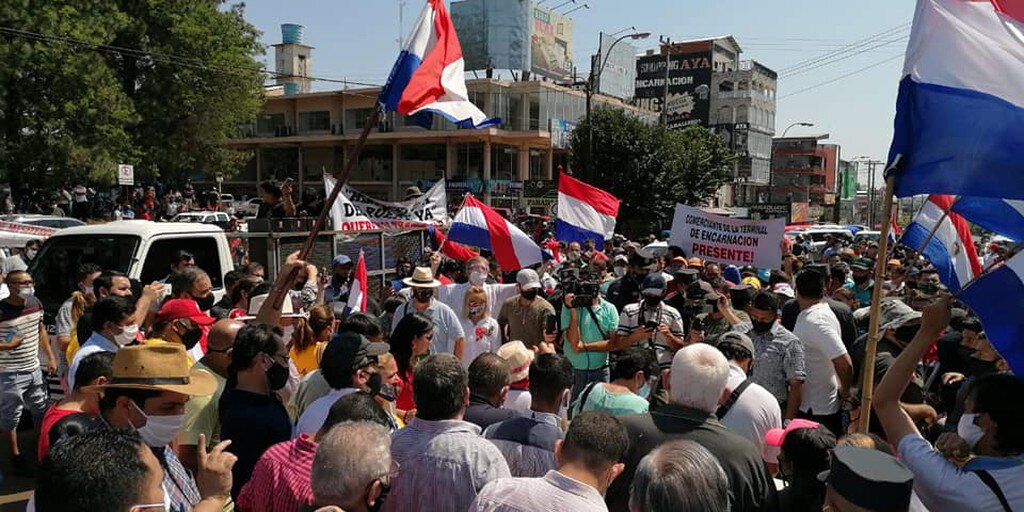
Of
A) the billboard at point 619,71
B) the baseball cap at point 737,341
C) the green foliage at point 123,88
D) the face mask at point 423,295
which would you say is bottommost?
the face mask at point 423,295

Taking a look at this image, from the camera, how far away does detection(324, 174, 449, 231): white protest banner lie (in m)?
10.6

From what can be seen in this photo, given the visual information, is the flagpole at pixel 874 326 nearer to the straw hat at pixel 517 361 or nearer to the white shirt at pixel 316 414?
the straw hat at pixel 517 361

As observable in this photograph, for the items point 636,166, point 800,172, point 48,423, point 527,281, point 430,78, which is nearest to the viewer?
point 48,423

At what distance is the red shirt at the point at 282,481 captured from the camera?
286 centimetres

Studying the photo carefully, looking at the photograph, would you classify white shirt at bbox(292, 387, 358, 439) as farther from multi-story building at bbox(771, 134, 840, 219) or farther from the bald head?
multi-story building at bbox(771, 134, 840, 219)

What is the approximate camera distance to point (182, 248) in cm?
826

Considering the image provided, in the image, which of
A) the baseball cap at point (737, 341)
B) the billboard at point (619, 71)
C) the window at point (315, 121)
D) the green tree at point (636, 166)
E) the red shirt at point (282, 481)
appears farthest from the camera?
the billboard at point (619, 71)

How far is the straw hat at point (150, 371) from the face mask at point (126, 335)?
6.80 ft

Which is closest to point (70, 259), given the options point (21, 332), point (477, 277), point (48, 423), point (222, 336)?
point (21, 332)

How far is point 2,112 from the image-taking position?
2330 centimetres

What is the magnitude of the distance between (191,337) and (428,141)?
4520cm

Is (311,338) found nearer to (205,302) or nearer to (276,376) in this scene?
(276,376)

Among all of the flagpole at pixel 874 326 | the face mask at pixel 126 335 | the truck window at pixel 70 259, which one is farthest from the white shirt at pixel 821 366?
the truck window at pixel 70 259

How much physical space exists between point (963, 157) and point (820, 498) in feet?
5.13
